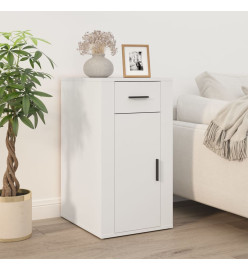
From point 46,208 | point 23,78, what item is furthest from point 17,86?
point 46,208

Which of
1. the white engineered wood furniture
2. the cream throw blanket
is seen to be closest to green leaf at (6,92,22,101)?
the white engineered wood furniture

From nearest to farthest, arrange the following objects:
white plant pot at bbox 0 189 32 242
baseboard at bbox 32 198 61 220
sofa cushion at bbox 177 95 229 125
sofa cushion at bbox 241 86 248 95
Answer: white plant pot at bbox 0 189 32 242
sofa cushion at bbox 177 95 229 125
baseboard at bbox 32 198 61 220
sofa cushion at bbox 241 86 248 95

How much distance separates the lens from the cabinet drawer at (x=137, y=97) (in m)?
2.71

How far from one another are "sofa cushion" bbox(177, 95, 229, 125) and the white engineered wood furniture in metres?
0.27

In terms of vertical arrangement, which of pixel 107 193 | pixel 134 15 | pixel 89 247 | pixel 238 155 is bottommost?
pixel 89 247

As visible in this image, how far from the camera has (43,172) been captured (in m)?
3.14

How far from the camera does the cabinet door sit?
108 inches

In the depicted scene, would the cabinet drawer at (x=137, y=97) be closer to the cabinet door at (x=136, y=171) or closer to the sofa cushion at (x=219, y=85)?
the cabinet door at (x=136, y=171)

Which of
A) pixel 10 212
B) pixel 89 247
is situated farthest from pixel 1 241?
pixel 89 247

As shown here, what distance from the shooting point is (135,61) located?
9.60ft

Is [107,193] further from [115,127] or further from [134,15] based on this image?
[134,15]

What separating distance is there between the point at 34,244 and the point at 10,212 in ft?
0.68

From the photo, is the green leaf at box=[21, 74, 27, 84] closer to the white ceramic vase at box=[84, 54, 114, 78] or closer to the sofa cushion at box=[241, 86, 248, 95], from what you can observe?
the white ceramic vase at box=[84, 54, 114, 78]

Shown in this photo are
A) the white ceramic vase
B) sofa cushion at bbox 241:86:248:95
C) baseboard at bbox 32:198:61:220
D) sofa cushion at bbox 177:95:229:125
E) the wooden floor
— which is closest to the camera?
the wooden floor
